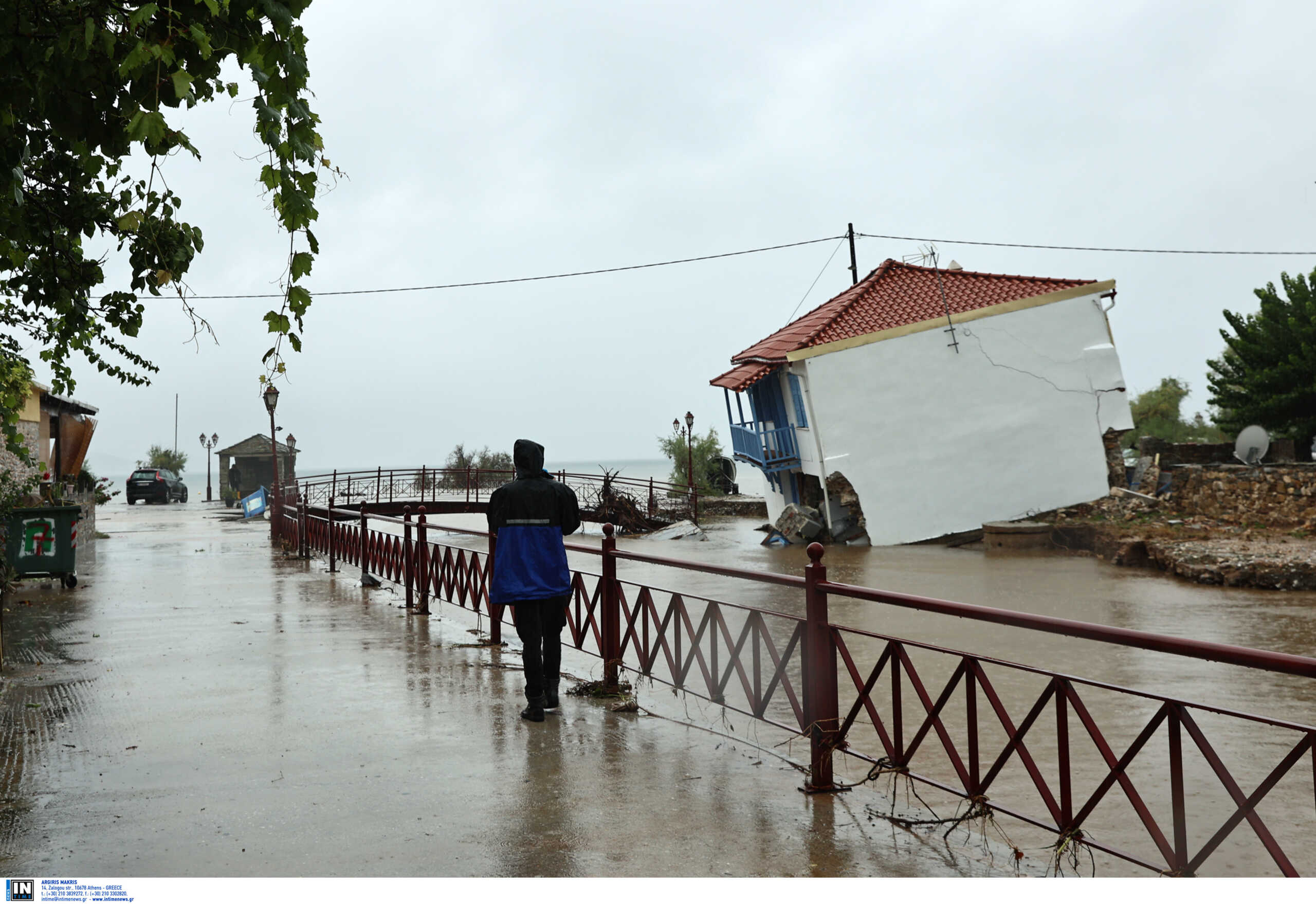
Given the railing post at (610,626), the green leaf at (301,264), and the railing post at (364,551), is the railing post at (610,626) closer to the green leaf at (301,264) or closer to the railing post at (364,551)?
the green leaf at (301,264)

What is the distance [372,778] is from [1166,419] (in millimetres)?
53256

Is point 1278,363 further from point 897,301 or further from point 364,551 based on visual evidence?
point 364,551

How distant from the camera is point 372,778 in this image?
185 inches

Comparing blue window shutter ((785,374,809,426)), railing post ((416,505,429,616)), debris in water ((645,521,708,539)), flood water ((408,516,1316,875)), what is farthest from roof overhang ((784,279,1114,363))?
railing post ((416,505,429,616))

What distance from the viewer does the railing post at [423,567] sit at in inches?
409

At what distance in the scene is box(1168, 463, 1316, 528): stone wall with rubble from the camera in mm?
19906

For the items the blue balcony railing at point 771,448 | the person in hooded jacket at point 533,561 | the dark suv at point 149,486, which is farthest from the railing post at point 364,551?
the dark suv at point 149,486

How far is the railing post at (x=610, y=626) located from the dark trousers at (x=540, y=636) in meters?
0.41

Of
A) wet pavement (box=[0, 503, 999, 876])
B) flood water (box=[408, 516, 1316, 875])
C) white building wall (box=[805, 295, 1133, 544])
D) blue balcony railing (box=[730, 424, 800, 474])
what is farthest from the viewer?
blue balcony railing (box=[730, 424, 800, 474])

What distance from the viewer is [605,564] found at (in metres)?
6.39

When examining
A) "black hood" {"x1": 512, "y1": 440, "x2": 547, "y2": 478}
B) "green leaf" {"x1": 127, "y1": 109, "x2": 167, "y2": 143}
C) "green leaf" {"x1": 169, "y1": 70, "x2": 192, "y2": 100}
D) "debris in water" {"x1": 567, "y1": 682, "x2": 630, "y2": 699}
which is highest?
"green leaf" {"x1": 169, "y1": 70, "x2": 192, "y2": 100}

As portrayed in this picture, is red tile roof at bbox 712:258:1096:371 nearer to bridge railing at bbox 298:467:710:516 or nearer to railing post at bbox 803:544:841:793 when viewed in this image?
bridge railing at bbox 298:467:710:516

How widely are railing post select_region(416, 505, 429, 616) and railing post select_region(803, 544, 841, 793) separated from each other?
6.60m

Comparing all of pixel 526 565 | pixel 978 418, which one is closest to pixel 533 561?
pixel 526 565
